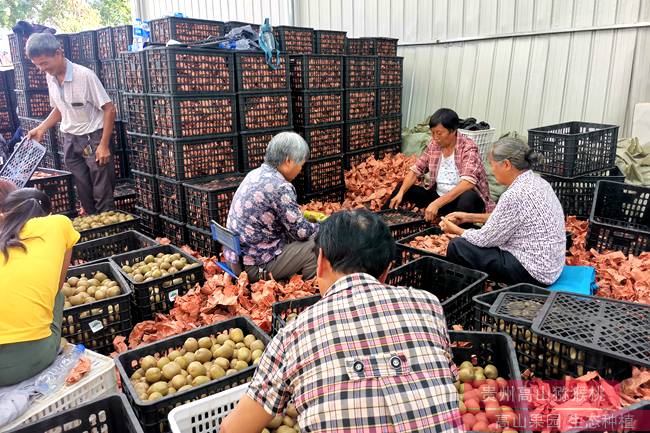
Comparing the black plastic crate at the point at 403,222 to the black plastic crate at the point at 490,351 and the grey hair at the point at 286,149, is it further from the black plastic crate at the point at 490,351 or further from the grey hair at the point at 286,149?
the black plastic crate at the point at 490,351

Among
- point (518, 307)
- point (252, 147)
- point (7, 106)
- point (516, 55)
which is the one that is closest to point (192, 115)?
point (252, 147)

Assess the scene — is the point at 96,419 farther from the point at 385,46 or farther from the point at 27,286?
the point at 385,46

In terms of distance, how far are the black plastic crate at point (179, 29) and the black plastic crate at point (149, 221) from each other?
195 cm

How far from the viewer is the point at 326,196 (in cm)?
604

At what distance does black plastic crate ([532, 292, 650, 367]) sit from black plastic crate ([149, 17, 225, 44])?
16.4 ft

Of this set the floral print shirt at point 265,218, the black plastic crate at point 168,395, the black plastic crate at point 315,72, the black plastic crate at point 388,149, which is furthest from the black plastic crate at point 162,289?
the black plastic crate at point 388,149

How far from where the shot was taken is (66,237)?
2.65 m

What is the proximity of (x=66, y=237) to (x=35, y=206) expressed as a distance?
0.22 meters

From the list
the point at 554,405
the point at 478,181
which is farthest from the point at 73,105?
the point at 554,405

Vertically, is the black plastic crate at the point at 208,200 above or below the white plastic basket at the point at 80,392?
above

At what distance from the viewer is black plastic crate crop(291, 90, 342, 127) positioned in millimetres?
5742

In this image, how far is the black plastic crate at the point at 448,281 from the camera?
2.95 metres

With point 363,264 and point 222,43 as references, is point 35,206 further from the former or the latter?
point 222,43

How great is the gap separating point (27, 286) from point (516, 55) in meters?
6.57
